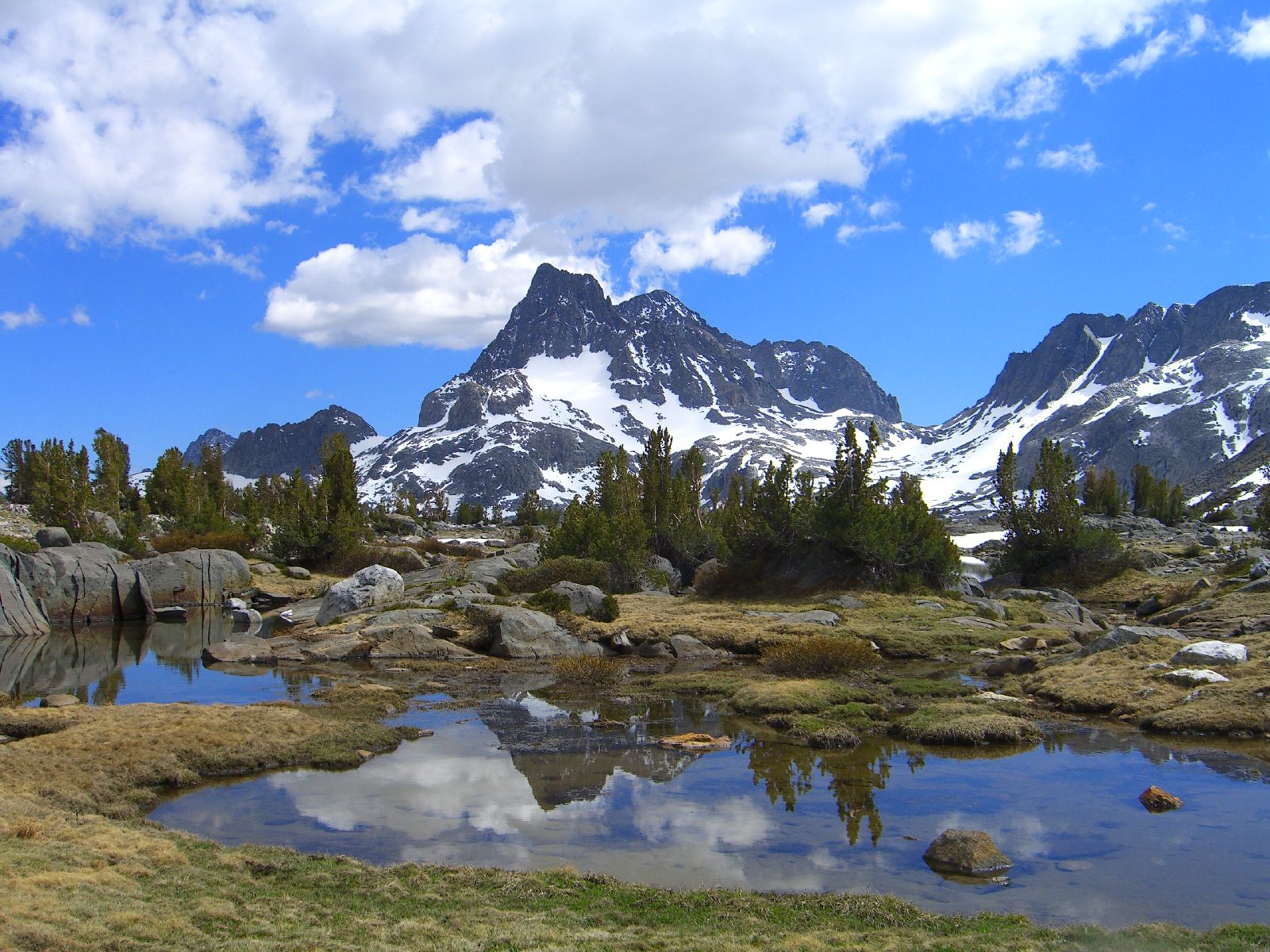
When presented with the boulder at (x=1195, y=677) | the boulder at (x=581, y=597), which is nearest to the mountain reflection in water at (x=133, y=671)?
the boulder at (x=581, y=597)

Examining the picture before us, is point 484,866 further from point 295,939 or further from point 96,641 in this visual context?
point 96,641

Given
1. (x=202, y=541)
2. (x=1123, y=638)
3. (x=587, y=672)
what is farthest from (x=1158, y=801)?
(x=202, y=541)

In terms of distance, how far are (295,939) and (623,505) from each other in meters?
49.1

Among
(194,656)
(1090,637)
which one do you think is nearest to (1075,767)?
(1090,637)

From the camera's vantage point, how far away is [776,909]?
1026 cm

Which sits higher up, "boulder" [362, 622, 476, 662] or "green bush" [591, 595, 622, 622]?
"green bush" [591, 595, 622, 622]

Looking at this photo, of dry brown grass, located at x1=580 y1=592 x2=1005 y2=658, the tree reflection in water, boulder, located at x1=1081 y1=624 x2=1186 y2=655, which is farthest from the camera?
dry brown grass, located at x1=580 y1=592 x2=1005 y2=658

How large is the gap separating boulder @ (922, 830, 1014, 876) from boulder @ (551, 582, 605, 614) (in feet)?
82.3

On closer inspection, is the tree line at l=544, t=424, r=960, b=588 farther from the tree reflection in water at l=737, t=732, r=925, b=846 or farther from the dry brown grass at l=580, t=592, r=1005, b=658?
the tree reflection in water at l=737, t=732, r=925, b=846

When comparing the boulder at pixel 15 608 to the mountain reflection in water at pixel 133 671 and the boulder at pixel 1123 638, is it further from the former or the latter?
the boulder at pixel 1123 638

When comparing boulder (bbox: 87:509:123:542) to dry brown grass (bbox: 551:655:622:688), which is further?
boulder (bbox: 87:509:123:542)

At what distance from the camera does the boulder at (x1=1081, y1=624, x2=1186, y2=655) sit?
26.0 meters

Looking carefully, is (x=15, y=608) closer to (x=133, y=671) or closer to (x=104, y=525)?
(x=133, y=671)

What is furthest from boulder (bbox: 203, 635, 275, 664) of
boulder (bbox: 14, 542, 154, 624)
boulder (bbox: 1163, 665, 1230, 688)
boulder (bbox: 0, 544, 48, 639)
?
boulder (bbox: 1163, 665, 1230, 688)
